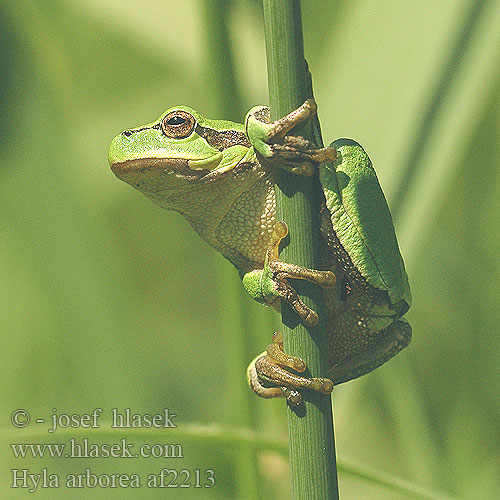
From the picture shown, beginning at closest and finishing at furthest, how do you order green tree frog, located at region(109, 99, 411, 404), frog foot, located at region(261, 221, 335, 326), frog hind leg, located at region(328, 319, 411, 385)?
frog foot, located at region(261, 221, 335, 326)
green tree frog, located at region(109, 99, 411, 404)
frog hind leg, located at region(328, 319, 411, 385)

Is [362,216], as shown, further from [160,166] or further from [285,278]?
[160,166]

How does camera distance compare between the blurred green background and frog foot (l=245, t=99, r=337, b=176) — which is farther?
the blurred green background

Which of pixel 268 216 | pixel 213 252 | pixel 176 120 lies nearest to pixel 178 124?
pixel 176 120

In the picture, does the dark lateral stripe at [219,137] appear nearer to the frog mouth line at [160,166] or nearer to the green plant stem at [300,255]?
the frog mouth line at [160,166]

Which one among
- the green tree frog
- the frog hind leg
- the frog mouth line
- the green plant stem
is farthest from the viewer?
the frog hind leg

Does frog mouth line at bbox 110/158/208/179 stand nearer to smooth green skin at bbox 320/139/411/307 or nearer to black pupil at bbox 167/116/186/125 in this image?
black pupil at bbox 167/116/186/125

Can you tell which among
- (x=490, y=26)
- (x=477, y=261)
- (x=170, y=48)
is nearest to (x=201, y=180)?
(x=490, y=26)

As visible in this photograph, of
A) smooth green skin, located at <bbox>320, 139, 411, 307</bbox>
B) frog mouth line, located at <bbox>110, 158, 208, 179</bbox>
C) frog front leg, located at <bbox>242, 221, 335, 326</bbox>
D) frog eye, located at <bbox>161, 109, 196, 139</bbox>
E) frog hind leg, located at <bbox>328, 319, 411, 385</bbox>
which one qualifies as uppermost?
frog eye, located at <bbox>161, 109, 196, 139</bbox>

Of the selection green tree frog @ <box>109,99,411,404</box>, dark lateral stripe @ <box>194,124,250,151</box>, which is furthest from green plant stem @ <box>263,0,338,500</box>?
dark lateral stripe @ <box>194,124,250,151</box>
